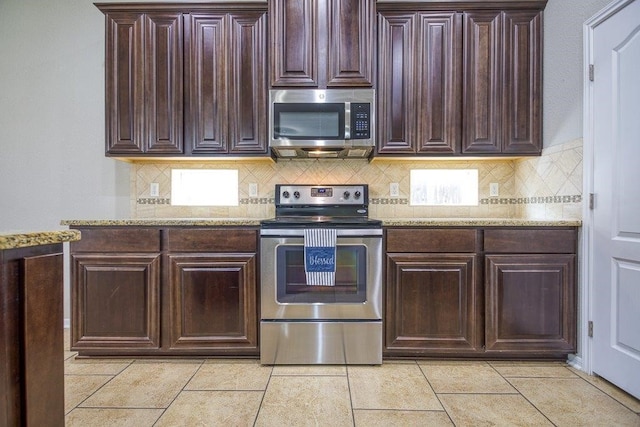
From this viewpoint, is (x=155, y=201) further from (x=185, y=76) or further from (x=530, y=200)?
(x=530, y=200)

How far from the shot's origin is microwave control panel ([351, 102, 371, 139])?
252cm

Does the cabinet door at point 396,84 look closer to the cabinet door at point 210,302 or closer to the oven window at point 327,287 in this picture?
the oven window at point 327,287

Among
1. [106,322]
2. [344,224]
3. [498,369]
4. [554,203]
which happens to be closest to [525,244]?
[554,203]

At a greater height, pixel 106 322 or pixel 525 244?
pixel 525 244

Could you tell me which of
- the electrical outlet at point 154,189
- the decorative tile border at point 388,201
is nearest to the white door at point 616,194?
the decorative tile border at point 388,201

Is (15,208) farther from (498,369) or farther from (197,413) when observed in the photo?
(498,369)

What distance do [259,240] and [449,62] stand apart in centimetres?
179

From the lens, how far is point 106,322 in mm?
2281

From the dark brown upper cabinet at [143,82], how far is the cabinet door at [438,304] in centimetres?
184

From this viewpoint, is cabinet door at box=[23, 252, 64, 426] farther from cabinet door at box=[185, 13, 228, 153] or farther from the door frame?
the door frame

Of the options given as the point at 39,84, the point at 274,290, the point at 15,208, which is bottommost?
the point at 274,290

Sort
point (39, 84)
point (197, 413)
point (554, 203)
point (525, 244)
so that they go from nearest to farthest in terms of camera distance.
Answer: point (197, 413) → point (525, 244) → point (554, 203) → point (39, 84)

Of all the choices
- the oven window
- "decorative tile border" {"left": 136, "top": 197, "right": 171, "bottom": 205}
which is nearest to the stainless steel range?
the oven window

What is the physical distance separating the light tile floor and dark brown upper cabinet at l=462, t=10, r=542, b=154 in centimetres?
153
